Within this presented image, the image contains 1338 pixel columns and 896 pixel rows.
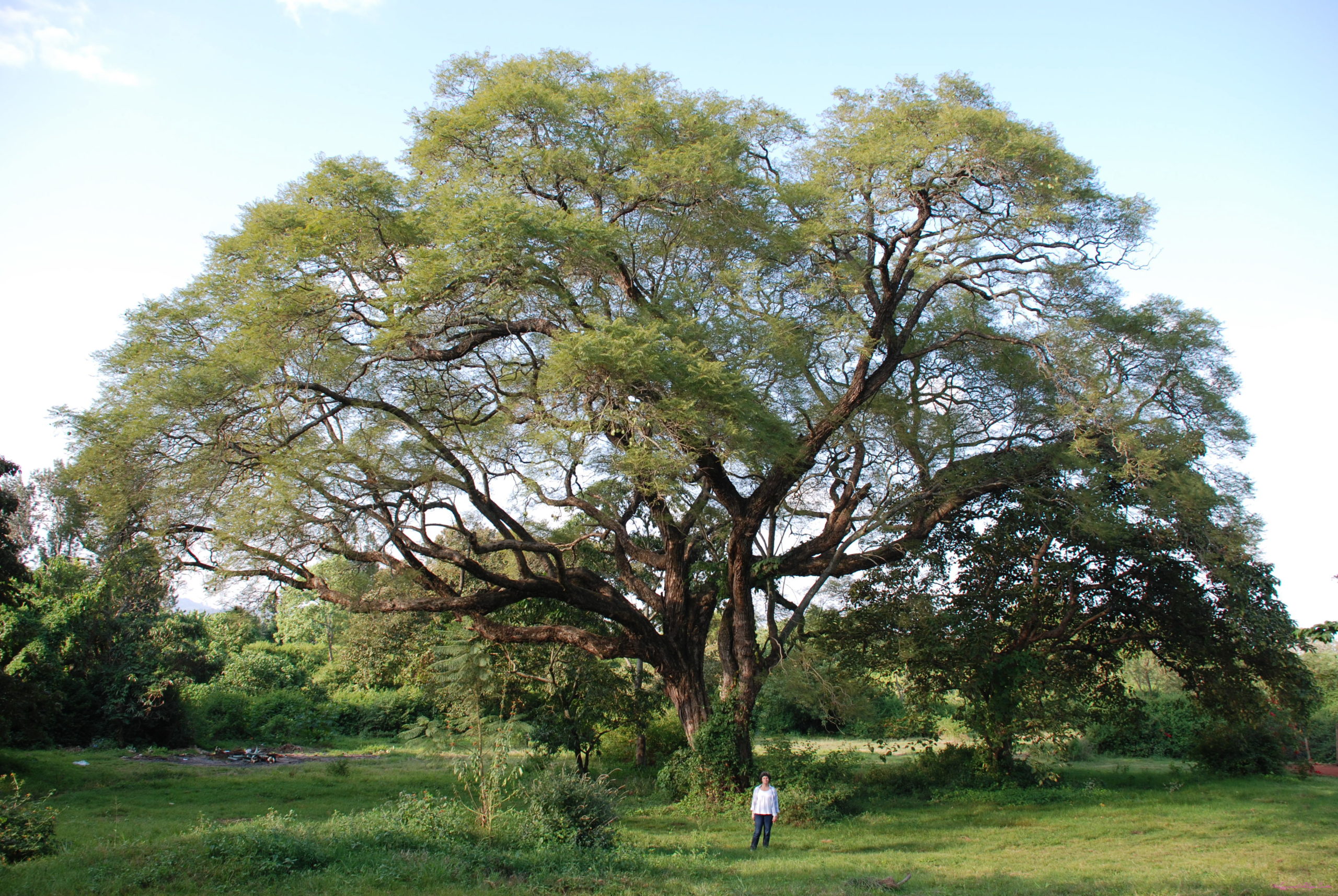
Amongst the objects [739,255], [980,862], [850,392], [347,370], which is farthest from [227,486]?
[980,862]

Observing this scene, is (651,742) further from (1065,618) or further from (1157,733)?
(1157,733)

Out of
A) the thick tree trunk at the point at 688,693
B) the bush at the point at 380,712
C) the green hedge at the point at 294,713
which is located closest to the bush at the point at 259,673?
the green hedge at the point at 294,713

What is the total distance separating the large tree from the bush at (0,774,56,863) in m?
4.31

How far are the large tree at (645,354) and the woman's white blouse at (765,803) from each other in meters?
3.96

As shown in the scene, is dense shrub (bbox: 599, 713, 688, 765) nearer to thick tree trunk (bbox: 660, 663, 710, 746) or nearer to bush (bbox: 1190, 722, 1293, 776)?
thick tree trunk (bbox: 660, 663, 710, 746)

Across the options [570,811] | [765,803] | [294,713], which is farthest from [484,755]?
[294,713]

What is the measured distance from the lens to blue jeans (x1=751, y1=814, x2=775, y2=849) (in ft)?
34.6

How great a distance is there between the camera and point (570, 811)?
8.77 metres

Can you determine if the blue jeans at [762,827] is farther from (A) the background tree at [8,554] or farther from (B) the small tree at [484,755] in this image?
(A) the background tree at [8,554]

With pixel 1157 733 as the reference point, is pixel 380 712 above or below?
above

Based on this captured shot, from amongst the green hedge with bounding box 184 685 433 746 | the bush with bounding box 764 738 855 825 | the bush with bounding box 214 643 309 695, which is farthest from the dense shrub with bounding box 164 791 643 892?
the bush with bounding box 214 643 309 695

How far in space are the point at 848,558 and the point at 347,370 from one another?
378 inches

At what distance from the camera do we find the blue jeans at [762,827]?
1054cm

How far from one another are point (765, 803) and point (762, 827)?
424mm
